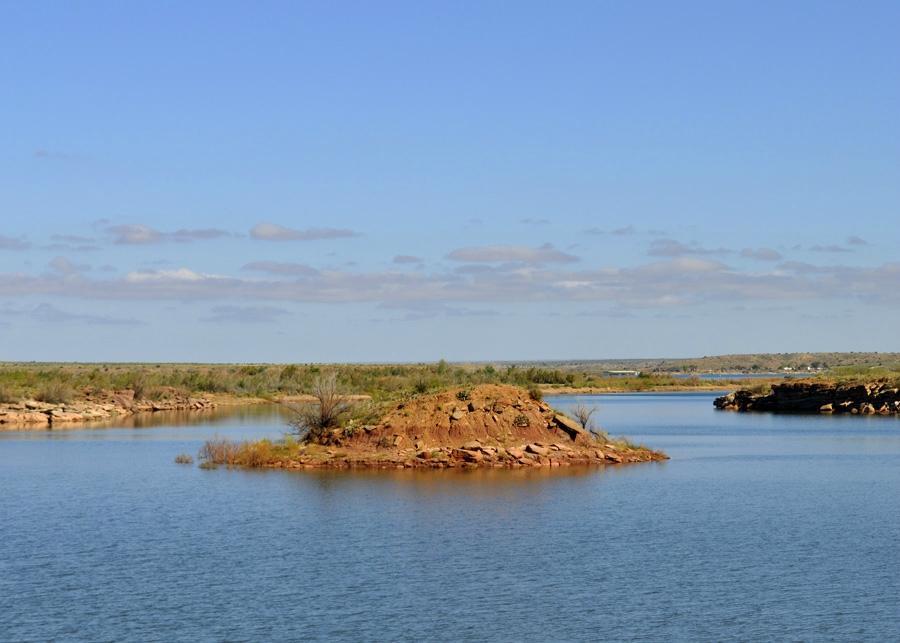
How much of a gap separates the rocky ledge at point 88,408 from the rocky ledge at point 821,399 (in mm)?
52031

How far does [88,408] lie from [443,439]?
57460 mm

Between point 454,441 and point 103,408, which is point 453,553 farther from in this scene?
point 103,408

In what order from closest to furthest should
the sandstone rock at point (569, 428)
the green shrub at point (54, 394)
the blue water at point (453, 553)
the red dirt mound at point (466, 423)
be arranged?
the blue water at point (453, 553), the red dirt mound at point (466, 423), the sandstone rock at point (569, 428), the green shrub at point (54, 394)

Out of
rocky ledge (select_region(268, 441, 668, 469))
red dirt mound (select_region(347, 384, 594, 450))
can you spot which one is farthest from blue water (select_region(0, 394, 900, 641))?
red dirt mound (select_region(347, 384, 594, 450))

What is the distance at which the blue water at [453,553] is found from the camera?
26.3 metres

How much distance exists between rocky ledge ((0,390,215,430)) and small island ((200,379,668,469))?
37976 mm

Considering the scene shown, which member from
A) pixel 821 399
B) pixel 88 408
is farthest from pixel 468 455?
pixel 821 399

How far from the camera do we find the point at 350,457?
183 ft

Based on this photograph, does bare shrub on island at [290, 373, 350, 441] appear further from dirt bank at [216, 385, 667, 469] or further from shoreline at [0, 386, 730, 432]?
shoreline at [0, 386, 730, 432]

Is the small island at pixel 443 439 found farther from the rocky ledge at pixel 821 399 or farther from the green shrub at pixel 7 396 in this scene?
the rocky ledge at pixel 821 399

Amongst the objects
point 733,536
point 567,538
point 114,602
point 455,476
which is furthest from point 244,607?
point 455,476

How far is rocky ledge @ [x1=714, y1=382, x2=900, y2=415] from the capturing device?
4213 inches

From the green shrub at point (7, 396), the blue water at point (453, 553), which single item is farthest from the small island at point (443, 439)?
the green shrub at point (7, 396)

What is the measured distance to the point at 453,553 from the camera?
112 feet
